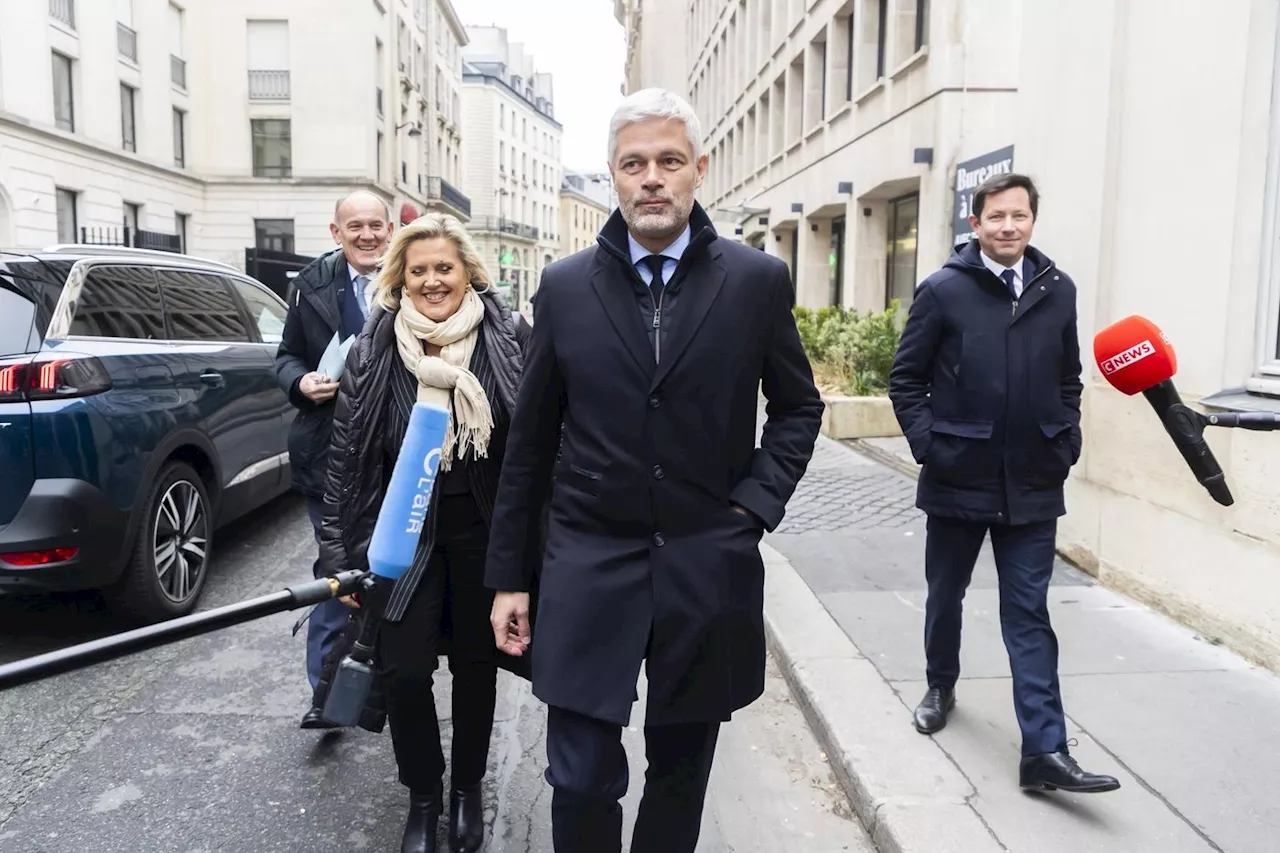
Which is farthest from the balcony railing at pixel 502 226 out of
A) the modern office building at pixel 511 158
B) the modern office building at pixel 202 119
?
the modern office building at pixel 202 119

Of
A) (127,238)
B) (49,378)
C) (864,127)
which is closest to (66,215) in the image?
(127,238)

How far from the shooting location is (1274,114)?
4559 mm

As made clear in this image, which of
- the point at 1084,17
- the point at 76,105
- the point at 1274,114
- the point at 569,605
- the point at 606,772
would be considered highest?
the point at 76,105

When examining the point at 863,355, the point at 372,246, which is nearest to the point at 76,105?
the point at 863,355

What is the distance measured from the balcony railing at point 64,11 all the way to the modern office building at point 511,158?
48.1m

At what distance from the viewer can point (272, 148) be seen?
37.2 m

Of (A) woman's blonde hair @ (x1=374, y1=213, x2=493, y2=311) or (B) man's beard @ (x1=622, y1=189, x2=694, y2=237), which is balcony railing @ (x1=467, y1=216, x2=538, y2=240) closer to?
(A) woman's blonde hair @ (x1=374, y1=213, x2=493, y2=311)

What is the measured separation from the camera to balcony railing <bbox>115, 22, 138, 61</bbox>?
2945 centimetres

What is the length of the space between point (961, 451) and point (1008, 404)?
0.75ft

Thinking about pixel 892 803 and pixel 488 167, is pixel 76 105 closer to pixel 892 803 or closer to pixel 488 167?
pixel 892 803

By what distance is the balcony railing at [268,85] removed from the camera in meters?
36.6

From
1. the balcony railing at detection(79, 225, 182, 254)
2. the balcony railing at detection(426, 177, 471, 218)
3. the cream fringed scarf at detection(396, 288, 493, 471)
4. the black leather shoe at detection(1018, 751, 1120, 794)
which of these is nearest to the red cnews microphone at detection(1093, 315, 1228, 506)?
the black leather shoe at detection(1018, 751, 1120, 794)

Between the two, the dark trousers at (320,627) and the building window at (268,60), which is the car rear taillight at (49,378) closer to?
the dark trousers at (320,627)

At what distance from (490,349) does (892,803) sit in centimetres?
193
